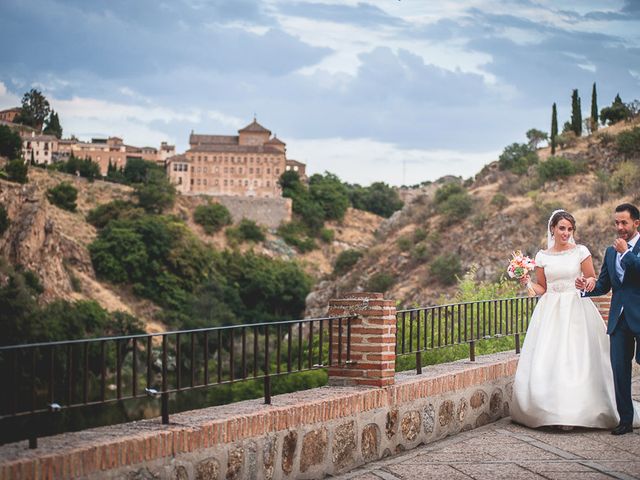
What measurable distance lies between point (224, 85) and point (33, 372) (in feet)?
487

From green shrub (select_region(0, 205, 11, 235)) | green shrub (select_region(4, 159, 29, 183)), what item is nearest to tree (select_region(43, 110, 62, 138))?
green shrub (select_region(4, 159, 29, 183))

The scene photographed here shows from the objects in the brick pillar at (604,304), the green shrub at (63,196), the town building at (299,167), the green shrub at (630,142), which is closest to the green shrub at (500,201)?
the green shrub at (630,142)

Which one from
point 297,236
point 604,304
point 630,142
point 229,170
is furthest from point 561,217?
point 229,170

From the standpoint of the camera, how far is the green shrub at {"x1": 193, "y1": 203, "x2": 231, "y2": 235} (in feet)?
346

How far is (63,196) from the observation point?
95438 mm

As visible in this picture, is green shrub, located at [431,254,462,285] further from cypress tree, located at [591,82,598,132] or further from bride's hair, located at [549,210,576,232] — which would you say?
bride's hair, located at [549,210,576,232]

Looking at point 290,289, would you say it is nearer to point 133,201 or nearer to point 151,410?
point 133,201

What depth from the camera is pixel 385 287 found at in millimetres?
53656

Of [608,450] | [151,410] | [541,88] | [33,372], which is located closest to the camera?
[33,372]

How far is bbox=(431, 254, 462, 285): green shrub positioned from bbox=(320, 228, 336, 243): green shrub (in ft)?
202

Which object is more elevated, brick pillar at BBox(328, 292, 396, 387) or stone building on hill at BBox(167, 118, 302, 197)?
stone building on hill at BBox(167, 118, 302, 197)

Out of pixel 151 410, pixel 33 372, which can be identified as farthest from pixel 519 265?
pixel 151 410

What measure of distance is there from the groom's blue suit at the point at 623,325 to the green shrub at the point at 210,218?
9830cm

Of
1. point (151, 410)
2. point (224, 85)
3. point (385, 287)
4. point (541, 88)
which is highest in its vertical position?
point (224, 85)
